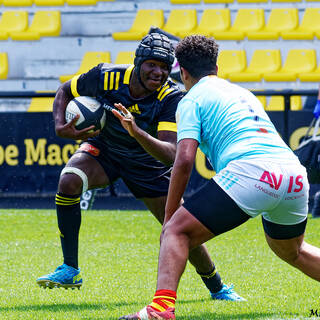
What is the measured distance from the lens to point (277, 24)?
46.2ft

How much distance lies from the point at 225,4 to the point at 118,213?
21.1 ft

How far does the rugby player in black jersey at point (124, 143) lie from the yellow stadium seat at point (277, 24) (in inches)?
363

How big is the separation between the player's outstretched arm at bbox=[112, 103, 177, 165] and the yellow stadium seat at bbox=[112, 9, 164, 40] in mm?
9705

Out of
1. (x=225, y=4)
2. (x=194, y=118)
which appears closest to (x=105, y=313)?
(x=194, y=118)

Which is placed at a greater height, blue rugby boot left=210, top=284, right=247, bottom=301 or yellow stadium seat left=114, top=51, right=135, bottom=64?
blue rugby boot left=210, top=284, right=247, bottom=301

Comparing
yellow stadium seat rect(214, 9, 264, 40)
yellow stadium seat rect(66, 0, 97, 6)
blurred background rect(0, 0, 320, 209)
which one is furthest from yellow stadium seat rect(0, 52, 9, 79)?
yellow stadium seat rect(214, 9, 264, 40)

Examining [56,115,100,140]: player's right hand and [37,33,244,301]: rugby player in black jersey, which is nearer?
[37,33,244,301]: rugby player in black jersey

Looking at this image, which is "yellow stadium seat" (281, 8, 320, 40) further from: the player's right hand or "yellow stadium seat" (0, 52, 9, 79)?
the player's right hand

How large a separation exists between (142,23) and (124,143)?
971 cm

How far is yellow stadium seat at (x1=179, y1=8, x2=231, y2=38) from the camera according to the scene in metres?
14.1

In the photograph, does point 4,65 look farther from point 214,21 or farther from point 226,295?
point 226,295

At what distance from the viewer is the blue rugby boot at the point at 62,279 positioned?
4758mm

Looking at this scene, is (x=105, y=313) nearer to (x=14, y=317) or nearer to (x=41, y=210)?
(x=14, y=317)

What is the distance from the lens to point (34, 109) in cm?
1076
